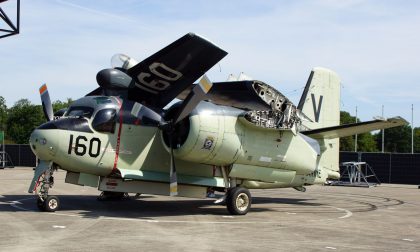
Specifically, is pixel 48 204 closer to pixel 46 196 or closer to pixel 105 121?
pixel 46 196

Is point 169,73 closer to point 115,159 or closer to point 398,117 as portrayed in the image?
point 115,159

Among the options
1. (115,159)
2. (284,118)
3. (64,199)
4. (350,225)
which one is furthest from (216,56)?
→ (64,199)

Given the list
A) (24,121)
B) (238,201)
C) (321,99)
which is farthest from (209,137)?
(24,121)

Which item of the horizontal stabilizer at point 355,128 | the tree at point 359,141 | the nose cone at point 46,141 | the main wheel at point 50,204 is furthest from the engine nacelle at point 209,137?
the tree at point 359,141

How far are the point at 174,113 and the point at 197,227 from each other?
15.3 feet

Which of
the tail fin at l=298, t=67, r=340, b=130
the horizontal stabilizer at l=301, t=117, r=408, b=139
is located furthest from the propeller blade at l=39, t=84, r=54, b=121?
the tail fin at l=298, t=67, r=340, b=130

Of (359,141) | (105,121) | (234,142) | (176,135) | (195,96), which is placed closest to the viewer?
(195,96)

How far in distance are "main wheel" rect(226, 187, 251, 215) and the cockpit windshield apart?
5.11 metres

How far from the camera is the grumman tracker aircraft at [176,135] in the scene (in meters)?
15.4

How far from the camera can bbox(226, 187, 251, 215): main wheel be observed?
16.6 metres

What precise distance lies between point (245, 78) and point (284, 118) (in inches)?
81.8

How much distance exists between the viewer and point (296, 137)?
18.2 metres

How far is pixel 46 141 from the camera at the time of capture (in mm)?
14945

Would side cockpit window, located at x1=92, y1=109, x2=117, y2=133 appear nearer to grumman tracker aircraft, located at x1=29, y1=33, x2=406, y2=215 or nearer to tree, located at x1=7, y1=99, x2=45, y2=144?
grumman tracker aircraft, located at x1=29, y1=33, x2=406, y2=215
